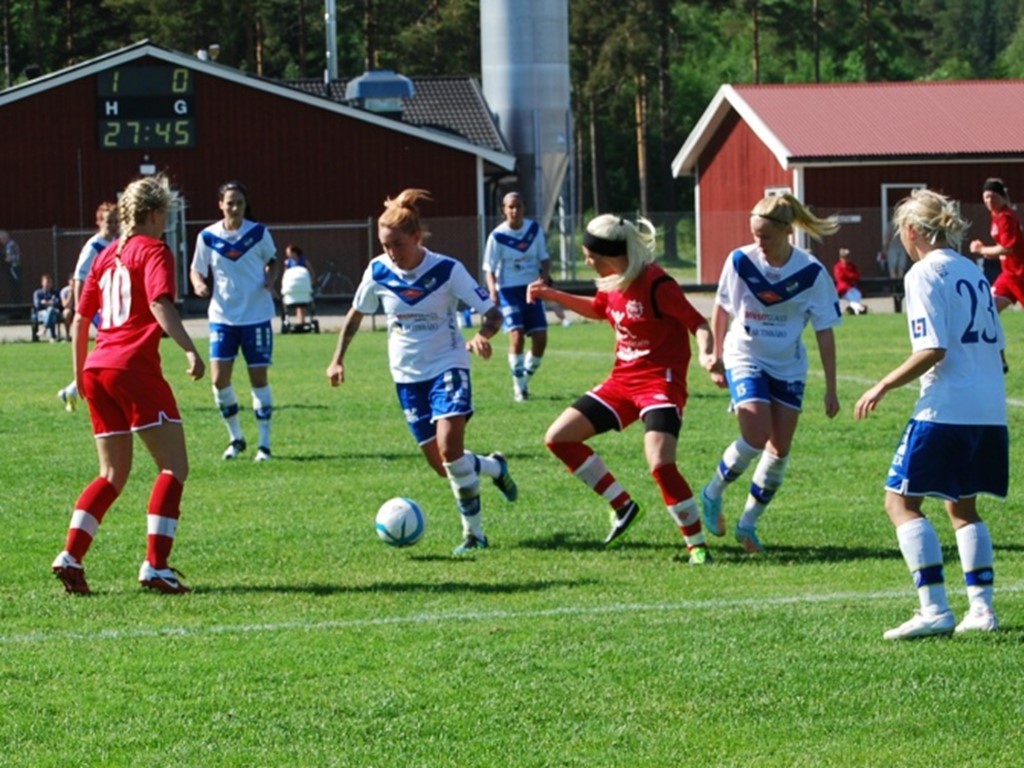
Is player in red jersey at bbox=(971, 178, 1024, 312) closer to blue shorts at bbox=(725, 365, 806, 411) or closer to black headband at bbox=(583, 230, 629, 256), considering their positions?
blue shorts at bbox=(725, 365, 806, 411)

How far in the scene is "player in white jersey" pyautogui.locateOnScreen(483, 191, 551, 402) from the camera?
59.3 ft

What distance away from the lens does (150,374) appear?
8.47 metres

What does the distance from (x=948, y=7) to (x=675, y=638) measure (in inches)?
4959

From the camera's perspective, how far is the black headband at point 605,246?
9242 millimetres

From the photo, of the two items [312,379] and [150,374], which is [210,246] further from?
[312,379]

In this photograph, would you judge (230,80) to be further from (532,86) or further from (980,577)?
(980,577)

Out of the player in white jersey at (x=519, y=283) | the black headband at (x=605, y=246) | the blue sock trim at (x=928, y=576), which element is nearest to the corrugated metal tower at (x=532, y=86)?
the player in white jersey at (x=519, y=283)

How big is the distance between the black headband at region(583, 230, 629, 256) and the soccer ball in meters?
1.70

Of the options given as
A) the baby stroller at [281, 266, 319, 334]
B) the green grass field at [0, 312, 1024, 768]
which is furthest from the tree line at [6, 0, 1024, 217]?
the green grass field at [0, 312, 1024, 768]

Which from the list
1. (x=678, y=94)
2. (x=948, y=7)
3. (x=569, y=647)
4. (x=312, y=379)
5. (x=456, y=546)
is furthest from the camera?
(x=948, y=7)

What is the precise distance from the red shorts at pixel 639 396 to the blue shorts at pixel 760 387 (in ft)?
1.04

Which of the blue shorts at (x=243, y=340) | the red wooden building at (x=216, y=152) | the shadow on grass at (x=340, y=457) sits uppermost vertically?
the red wooden building at (x=216, y=152)

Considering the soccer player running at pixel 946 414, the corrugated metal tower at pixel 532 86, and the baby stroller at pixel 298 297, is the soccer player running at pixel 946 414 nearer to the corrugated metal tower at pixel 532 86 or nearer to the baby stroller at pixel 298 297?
the baby stroller at pixel 298 297

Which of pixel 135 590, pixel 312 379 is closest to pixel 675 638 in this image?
pixel 135 590
